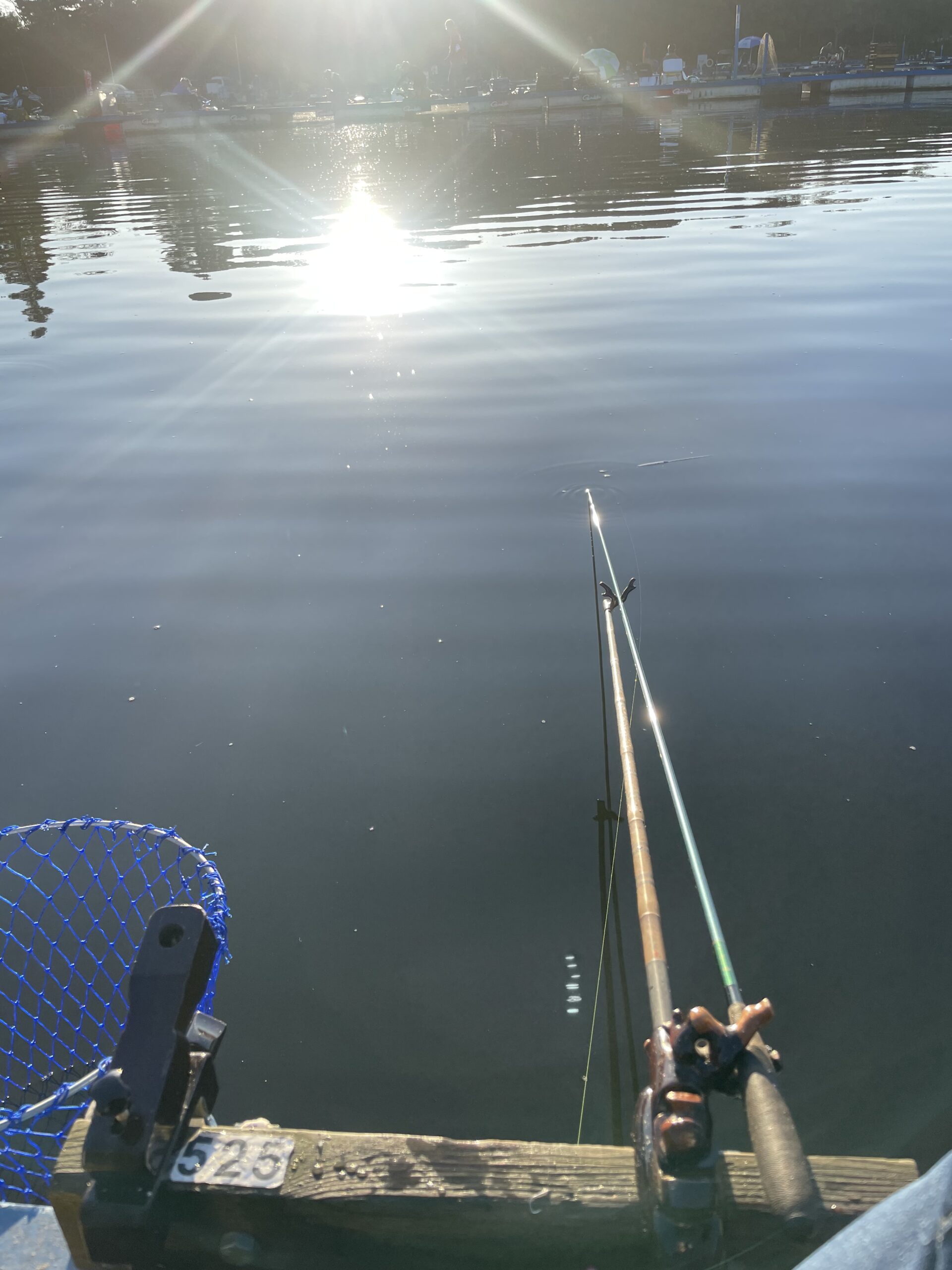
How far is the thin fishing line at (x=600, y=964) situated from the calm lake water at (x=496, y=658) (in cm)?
3

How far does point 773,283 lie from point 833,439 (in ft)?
19.7

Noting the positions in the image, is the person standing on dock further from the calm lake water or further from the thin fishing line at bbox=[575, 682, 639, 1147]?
the thin fishing line at bbox=[575, 682, 639, 1147]

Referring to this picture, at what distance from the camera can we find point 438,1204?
72.6 inches

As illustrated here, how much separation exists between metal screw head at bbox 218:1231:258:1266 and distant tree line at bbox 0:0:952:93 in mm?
92788

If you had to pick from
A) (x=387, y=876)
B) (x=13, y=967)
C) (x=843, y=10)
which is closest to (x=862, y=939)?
(x=387, y=876)

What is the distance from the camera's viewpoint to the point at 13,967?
3479mm

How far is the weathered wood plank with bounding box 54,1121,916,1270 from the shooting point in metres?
1.80

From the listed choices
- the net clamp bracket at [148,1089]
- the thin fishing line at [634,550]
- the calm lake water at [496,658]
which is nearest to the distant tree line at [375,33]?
the calm lake water at [496,658]

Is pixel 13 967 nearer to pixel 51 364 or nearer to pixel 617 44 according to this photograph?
pixel 51 364

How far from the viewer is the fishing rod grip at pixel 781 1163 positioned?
1621 millimetres

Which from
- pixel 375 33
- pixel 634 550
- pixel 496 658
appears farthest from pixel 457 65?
pixel 496 658

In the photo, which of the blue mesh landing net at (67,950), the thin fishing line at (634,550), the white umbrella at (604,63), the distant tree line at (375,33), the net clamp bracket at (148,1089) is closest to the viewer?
the net clamp bracket at (148,1089)

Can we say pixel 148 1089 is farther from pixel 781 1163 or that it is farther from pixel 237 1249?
pixel 781 1163

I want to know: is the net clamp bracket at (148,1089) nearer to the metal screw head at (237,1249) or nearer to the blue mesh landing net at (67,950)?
the metal screw head at (237,1249)
